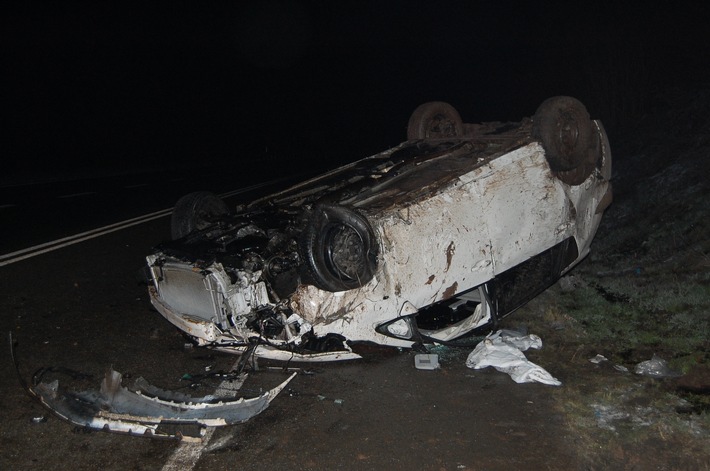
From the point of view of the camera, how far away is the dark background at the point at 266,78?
16.0 metres

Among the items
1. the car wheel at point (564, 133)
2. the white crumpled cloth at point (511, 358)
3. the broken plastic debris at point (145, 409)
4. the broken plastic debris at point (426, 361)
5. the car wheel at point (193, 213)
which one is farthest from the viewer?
the car wheel at point (193, 213)

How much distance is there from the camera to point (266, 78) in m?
53.0

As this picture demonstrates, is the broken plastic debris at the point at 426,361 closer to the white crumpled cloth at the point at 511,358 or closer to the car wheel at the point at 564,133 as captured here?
the white crumpled cloth at the point at 511,358

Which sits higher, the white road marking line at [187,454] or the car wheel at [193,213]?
the car wheel at [193,213]

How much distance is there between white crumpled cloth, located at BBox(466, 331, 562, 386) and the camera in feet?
12.3

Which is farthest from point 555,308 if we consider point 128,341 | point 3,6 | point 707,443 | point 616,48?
point 3,6

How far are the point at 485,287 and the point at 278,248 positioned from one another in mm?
1452

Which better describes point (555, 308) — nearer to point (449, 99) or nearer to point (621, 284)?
point (621, 284)

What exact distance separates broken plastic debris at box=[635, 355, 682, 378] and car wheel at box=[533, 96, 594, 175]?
1.59 meters

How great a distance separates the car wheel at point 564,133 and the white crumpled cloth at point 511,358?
138 cm

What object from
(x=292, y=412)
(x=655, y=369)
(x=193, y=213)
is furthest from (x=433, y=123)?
(x=292, y=412)

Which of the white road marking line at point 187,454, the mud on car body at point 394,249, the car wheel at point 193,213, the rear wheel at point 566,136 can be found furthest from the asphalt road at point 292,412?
the rear wheel at point 566,136

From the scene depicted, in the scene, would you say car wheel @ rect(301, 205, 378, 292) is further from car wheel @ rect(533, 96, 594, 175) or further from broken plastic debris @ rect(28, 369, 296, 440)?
car wheel @ rect(533, 96, 594, 175)

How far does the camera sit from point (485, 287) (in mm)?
4191
